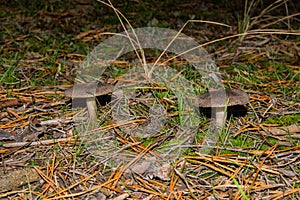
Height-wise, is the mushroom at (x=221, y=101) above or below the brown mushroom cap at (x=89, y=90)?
below

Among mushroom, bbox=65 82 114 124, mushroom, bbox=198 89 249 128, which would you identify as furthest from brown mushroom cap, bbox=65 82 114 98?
mushroom, bbox=198 89 249 128

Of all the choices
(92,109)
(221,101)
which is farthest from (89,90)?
(221,101)

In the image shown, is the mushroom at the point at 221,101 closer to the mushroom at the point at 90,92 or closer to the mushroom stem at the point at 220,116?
the mushroom stem at the point at 220,116

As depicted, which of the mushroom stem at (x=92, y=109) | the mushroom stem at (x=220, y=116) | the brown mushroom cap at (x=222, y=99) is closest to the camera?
the brown mushroom cap at (x=222, y=99)

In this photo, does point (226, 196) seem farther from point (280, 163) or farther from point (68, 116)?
point (68, 116)

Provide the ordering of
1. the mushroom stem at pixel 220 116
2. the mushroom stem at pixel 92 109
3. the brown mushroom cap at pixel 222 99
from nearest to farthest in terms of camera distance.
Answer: the brown mushroom cap at pixel 222 99
the mushroom stem at pixel 220 116
the mushroom stem at pixel 92 109

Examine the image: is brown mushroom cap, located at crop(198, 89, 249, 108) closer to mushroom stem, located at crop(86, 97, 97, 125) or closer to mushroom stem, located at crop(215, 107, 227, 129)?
mushroom stem, located at crop(215, 107, 227, 129)

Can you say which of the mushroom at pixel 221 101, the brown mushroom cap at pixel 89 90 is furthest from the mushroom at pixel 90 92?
the mushroom at pixel 221 101

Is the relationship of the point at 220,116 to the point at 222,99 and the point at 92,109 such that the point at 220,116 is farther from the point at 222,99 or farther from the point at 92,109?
the point at 92,109
